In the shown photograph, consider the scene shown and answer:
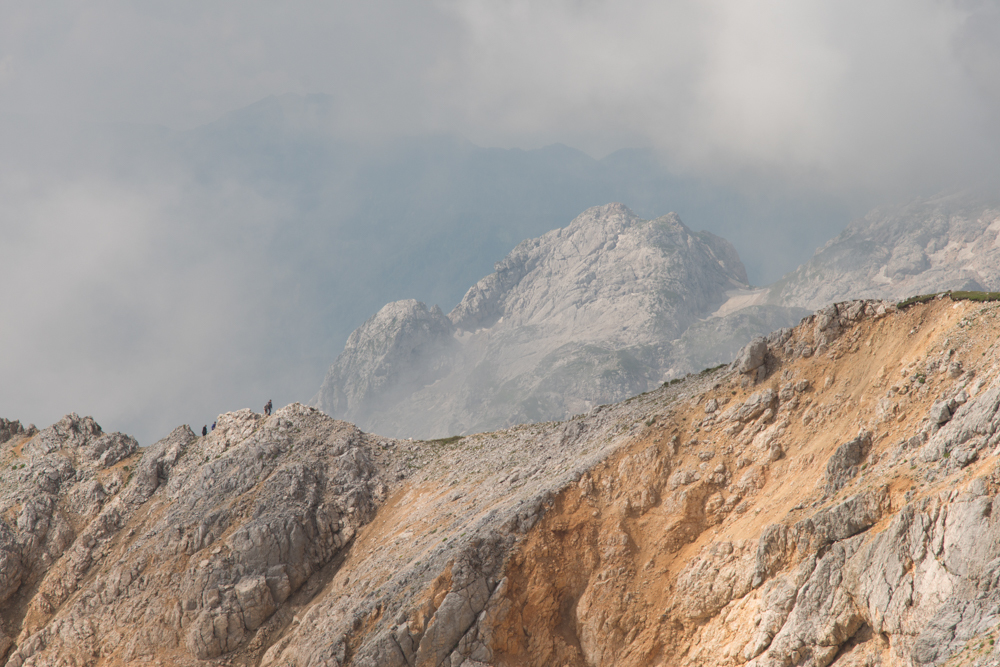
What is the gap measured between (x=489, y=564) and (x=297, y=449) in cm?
3424

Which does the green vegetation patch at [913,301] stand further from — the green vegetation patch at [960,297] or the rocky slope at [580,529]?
the rocky slope at [580,529]

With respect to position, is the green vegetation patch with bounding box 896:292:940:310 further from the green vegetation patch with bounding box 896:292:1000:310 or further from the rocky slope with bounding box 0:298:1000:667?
the rocky slope with bounding box 0:298:1000:667

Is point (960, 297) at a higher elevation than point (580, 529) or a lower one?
higher

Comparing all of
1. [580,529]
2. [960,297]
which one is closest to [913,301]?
[960,297]

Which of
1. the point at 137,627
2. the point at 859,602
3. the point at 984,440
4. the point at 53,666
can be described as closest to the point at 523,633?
the point at 859,602

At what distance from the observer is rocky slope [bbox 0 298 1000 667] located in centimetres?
3147

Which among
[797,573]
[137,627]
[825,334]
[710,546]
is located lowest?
[797,573]

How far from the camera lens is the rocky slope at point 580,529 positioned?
31.5m

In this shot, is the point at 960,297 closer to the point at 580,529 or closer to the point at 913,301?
the point at 913,301

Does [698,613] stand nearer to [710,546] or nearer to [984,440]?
[710,546]

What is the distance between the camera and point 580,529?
156ft

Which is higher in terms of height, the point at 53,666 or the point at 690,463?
the point at 53,666

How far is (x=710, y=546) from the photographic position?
137 ft

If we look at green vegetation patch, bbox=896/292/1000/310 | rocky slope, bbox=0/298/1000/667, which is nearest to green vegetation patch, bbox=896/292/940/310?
green vegetation patch, bbox=896/292/1000/310
